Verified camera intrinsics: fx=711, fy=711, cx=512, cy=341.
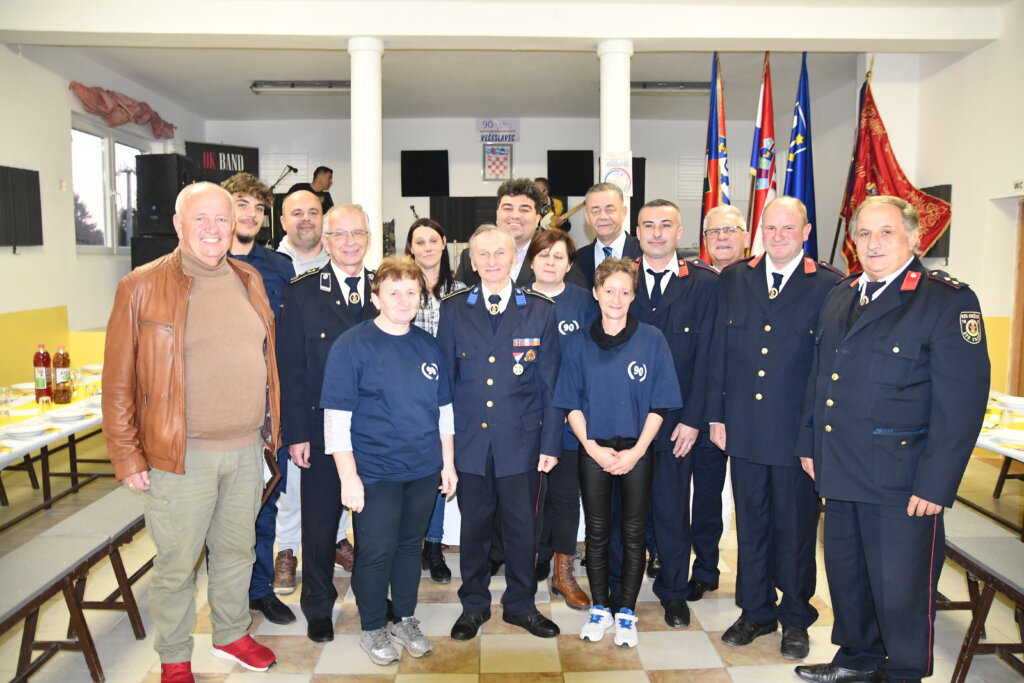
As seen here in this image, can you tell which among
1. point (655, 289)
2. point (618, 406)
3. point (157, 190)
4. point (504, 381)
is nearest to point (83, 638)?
point (504, 381)

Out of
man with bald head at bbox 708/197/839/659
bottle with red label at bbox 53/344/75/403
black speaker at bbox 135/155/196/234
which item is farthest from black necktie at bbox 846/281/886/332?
black speaker at bbox 135/155/196/234

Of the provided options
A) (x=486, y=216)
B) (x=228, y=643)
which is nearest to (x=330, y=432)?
(x=228, y=643)

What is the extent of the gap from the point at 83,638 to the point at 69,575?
1.08 feet

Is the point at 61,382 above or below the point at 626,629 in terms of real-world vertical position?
above

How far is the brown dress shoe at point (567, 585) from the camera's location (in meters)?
3.21

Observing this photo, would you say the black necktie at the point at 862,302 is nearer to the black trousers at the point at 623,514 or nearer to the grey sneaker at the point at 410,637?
the black trousers at the point at 623,514

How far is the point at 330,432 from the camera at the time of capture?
259 cm

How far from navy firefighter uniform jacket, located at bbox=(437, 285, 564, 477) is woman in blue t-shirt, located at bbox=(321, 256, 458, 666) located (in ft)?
0.29

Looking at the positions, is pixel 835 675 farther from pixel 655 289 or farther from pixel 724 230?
pixel 724 230

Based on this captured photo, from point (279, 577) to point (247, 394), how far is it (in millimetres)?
1310

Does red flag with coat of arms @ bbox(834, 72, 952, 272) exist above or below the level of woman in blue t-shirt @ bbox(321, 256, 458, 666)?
above

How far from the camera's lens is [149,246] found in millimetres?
7070

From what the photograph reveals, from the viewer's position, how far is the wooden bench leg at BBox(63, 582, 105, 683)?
2629mm

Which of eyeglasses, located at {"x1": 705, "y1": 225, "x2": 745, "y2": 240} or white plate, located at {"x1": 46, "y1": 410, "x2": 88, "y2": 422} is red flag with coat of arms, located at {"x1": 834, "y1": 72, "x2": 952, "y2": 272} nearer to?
eyeglasses, located at {"x1": 705, "y1": 225, "x2": 745, "y2": 240}
